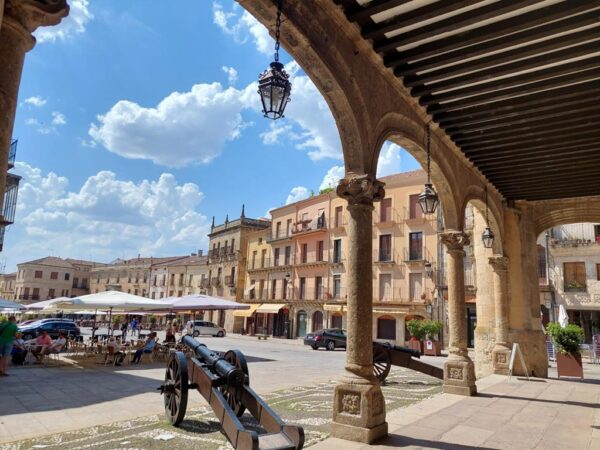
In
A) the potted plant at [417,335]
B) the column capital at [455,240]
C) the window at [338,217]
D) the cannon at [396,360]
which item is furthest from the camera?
the window at [338,217]

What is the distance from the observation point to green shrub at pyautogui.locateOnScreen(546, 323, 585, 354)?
991 cm

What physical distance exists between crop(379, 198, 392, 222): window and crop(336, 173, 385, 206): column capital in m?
22.1

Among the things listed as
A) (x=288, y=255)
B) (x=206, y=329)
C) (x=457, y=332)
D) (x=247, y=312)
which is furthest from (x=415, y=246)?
(x=457, y=332)

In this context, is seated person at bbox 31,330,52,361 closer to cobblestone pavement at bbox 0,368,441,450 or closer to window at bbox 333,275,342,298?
cobblestone pavement at bbox 0,368,441,450

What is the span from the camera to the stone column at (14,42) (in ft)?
6.56

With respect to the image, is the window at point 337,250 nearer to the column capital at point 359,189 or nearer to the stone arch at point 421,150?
the stone arch at point 421,150

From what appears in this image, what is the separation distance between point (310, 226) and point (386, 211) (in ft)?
22.0

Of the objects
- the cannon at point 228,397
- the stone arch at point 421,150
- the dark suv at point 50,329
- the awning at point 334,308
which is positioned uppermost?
the stone arch at point 421,150

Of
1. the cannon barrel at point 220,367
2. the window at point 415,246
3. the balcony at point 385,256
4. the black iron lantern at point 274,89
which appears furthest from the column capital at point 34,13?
→ the balcony at point 385,256

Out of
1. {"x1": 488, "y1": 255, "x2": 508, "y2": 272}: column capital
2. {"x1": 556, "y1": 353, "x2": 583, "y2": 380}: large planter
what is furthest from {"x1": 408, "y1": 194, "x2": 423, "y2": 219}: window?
{"x1": 556, "y1": 353, "x2": 583, "y2": 380}: large planter

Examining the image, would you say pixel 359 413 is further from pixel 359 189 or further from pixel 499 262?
pixel 499 262

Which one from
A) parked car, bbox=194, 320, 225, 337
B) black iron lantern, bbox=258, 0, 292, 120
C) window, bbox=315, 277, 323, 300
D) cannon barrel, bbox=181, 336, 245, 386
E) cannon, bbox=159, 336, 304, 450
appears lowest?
parked car, bbox=194, 320, 225, 337

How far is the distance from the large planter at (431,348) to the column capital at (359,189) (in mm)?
15891

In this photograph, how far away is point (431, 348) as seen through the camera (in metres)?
19.1
